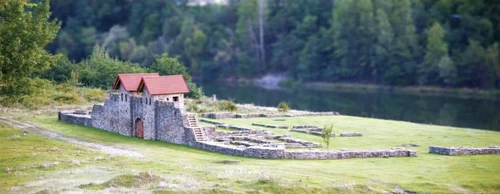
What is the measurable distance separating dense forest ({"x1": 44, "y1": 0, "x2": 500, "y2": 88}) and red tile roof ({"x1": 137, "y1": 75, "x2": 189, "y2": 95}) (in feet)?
165

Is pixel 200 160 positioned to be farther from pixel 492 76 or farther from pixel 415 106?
pixel 492 76

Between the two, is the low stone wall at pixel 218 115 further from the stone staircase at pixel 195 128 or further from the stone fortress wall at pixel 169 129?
the stone staircase at pixel 195 128

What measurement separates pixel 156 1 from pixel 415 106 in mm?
69447

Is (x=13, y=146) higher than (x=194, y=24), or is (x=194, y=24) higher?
(x=194, y=24)

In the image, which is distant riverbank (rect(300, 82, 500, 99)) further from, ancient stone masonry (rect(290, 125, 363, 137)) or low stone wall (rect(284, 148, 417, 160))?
low stone wall (rect(284, 148, 417, 160))

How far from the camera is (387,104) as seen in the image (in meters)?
89.7

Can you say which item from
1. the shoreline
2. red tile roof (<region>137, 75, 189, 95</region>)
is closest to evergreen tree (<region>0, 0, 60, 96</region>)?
red tile roof (<region>137, 75, 189, 95</region>)

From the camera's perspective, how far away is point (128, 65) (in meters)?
73.9

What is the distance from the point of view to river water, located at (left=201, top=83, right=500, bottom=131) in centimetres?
7394

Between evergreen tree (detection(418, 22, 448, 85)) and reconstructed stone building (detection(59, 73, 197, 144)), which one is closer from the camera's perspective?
reconstructed stone building (detection(59, 73, 197, 144))

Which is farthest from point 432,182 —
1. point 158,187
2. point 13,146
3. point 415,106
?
point 415,106

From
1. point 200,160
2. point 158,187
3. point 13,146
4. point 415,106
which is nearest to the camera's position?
point 158,187

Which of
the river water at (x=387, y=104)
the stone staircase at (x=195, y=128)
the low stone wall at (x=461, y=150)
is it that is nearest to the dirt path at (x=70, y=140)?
the stone staircase at (x=195, y=128)

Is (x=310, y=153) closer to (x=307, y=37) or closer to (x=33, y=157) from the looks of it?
(x=33, y=157)
